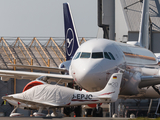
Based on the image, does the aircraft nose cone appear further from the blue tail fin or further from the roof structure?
the roof structure

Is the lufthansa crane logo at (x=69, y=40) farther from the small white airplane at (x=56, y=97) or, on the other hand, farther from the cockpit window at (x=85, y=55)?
the small white airplane at (x=56, y=97)

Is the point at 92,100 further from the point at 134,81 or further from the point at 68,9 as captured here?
the point at 68,9

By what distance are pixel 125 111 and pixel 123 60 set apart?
11.9 meters

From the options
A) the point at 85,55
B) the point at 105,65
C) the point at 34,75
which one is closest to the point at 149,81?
the point at 105,65

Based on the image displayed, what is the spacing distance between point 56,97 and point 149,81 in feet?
20.9

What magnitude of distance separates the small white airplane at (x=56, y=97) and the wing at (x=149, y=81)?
11.4ft

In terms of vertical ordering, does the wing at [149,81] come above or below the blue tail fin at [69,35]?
below

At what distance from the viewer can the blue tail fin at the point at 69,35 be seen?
87.9 ft

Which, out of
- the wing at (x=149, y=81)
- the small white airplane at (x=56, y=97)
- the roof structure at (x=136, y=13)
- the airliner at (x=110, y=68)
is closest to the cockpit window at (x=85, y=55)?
the airliner at (x=110, y=68)

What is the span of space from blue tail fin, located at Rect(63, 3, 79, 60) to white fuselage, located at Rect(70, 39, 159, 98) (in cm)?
741

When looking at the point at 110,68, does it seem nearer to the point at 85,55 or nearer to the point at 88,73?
the point at 88,73

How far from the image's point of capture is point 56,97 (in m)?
14.7

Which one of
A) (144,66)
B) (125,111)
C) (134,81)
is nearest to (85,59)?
(134,81)

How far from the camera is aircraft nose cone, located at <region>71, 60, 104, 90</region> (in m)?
16.0
